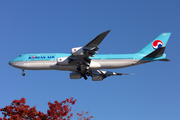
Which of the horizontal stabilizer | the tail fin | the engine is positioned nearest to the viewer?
the engine

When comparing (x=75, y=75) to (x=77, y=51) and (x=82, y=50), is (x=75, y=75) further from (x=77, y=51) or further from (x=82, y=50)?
(x=82, y=50)

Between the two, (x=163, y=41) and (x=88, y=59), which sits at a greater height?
(x=163, y=41)

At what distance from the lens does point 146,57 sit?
4491 centimetres

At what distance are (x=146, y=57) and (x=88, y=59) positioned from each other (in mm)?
9966

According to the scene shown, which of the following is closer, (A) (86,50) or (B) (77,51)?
(A) (86,50)

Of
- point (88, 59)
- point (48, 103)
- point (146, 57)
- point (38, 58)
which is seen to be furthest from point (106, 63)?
point (48, 103)

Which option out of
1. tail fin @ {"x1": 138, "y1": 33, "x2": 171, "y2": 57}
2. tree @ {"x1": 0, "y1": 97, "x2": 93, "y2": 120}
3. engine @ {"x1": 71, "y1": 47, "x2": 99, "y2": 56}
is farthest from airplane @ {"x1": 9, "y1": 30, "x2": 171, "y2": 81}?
tree @ {"x1": 0, "y1": 97, "x2": 93, "y2": 120}

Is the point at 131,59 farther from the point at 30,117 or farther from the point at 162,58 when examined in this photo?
the point at 30,117

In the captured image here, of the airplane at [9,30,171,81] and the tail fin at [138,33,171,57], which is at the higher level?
the tail fin at [138,33,171,57]

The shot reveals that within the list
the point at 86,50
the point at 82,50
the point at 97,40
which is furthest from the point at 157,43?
the point at 82,50

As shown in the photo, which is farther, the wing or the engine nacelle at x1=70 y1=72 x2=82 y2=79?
the engine nacelle at x1=70 y1=72 x2=82 y2=79

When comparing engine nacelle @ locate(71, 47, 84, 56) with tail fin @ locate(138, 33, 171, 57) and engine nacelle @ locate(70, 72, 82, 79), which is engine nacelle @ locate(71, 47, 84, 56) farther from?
tail fin @ locate(138, 33, 171, 57)

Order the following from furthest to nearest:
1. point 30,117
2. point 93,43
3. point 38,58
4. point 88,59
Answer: point 38,58 → point 88,59 → point 93,43 → point 30,117

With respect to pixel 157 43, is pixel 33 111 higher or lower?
lower
